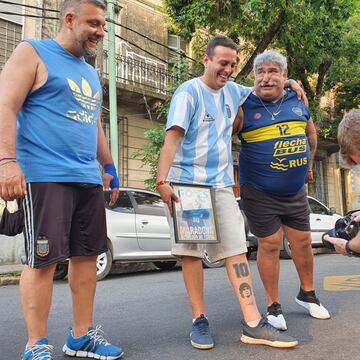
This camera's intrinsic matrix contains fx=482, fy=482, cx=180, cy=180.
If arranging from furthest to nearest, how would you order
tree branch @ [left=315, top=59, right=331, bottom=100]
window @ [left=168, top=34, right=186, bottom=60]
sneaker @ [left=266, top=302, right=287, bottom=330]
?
window @ [left=168, top=34, right=186, bottom=60] → tree branch @ [left=315, top=59, right=331, bottom=100] → sneaker @ [left=266, top=302, right=287, bottom=330]

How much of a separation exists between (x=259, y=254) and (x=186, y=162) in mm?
986

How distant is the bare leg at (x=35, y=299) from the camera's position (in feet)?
8.27

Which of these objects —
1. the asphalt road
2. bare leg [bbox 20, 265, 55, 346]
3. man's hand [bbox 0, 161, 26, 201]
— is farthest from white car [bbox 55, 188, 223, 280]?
man's hand [bbox 0, 161, 26, 201]

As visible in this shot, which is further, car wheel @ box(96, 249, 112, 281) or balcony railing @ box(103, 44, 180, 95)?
balcony railing @ box(103, 44, 180, 95)

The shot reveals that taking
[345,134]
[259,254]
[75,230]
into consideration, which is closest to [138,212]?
[259,254]

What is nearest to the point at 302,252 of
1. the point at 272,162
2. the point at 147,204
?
the point at 272,162

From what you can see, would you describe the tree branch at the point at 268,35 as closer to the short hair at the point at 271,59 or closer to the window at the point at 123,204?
the window at the point at 123,204

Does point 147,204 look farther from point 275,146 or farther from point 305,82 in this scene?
point 305,82

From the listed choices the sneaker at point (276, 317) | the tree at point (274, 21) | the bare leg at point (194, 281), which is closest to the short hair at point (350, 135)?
the bare leg at point (194, 281)

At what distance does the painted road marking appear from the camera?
5.42 metres

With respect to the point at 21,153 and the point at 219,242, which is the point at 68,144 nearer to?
the point at 21,153

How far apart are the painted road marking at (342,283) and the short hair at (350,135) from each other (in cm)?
346

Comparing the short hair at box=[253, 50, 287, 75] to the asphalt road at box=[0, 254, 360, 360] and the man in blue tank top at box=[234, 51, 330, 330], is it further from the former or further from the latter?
the asphalt road at box=[0, 254, 360, 360]

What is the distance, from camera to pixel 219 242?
315 centimetres
